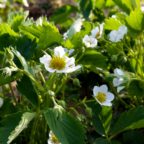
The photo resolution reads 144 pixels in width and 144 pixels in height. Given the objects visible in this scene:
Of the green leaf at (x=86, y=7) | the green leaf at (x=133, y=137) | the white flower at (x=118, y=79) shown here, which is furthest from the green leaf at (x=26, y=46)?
the green leaf at (x=86, y=7)

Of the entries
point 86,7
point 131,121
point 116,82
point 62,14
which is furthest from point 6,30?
point 62,14

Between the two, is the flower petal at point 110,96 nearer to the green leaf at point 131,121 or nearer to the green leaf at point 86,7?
the green leaf at point 131,121

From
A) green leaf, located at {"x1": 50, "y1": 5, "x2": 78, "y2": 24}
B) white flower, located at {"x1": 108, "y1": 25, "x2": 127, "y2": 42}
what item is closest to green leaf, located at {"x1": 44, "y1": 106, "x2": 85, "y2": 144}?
white flower, located at {"x1": 108, "y1": 25, "x2": 127, "y2": 42}

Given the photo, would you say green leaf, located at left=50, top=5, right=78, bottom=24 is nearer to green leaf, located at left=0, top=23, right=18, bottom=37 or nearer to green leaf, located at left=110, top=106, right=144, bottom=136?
green leaf, located at left=0, top=23, right=18, bottom=37

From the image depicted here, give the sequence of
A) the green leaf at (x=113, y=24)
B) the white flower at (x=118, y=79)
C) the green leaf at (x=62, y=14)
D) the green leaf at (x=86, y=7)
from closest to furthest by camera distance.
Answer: the white flower at (x=118, y=79), the green leaf at (x=113, y=24), the green leaf at (x=86, y=7), the green leaf at (x=62, y=14)

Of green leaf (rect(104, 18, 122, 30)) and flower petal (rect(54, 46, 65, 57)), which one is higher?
flower petal (rect(54, 46, 65, 57))

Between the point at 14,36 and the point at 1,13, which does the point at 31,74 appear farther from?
the point at 1,13

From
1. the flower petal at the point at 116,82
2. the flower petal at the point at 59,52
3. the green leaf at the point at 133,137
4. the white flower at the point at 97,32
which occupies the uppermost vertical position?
the flower petal at the point at 59,52

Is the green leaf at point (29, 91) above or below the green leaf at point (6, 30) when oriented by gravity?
below
